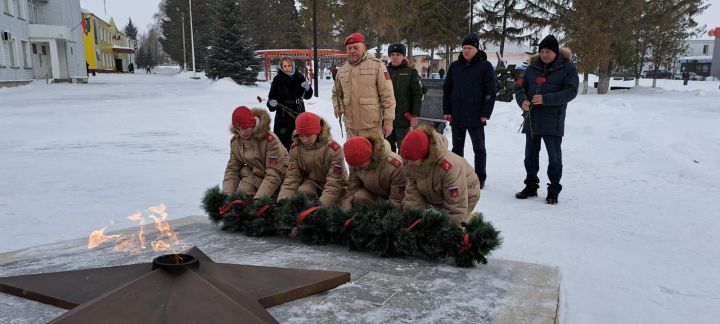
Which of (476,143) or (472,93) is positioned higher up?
(472,93)

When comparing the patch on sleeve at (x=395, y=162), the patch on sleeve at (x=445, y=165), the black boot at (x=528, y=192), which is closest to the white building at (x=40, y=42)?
the black boot at (x=528, y=192)

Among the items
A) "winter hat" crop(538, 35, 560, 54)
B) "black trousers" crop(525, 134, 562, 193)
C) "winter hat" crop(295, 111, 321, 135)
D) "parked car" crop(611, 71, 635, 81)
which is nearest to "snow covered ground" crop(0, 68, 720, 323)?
"black trousers" crop(525, 134, 562, 193)

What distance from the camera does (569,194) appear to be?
5863mm

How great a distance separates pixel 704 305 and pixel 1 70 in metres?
26.3

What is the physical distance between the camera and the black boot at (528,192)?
5648mm

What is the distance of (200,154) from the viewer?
Result: 330 inches

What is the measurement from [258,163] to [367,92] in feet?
4.71

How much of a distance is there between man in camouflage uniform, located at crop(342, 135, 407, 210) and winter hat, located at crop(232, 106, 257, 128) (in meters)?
1.05

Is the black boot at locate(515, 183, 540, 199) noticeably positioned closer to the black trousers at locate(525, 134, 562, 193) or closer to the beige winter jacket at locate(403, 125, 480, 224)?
the black trousers at locate(525, 134, 562, 193)

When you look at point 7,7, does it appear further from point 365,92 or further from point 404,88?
point 365,92

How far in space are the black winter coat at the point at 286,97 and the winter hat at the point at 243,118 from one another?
201cm

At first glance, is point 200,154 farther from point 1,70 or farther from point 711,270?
point 1,70

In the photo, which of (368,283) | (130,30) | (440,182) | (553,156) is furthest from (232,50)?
(130,30)

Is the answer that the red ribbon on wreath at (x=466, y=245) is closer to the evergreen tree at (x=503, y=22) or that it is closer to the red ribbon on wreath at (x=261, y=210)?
the red ribbon on wreath at (x=261, y=210)
